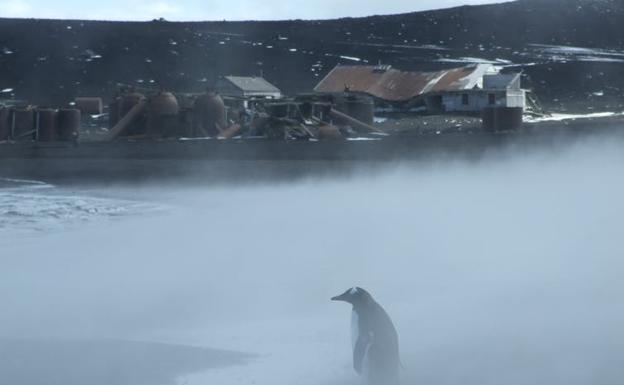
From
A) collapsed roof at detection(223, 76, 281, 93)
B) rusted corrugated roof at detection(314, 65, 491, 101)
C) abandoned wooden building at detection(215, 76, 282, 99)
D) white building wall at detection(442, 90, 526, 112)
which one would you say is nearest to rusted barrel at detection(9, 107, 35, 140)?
abandoned wooden building at detection(215, 76, 282, 99)

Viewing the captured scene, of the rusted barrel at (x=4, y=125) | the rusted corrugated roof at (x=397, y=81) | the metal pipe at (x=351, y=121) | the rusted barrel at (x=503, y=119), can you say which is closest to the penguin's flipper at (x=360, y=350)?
the rusted barrel at (x=503, y=119)

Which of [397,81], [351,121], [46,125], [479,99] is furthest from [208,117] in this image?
[397,81]

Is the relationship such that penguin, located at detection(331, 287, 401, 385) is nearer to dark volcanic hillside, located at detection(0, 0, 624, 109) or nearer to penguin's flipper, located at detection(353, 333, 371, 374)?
penguin's flipper, located at detection(353, 333, 371, 374)

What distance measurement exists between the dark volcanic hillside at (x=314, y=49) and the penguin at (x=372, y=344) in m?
42.4

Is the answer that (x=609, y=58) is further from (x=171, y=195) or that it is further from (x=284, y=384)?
(x=284, y=384)

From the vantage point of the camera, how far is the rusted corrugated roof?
4819 centimetres

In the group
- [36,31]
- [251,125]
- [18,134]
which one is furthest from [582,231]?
[36,31]

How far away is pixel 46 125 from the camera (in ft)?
99.5

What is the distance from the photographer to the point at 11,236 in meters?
14.8

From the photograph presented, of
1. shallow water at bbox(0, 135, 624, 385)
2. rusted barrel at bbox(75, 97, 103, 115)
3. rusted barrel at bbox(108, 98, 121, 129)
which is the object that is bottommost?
shallow water at bbox(0, 135, 624, 385)

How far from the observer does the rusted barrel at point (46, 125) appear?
3020 centimetres

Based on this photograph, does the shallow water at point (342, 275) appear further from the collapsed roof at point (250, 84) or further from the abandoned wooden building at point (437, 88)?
the collapsed roof at point (250, 84)

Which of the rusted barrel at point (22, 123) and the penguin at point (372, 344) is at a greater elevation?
the rusted barrel at point (22, 123)

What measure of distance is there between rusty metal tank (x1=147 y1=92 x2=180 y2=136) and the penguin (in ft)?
78.8
